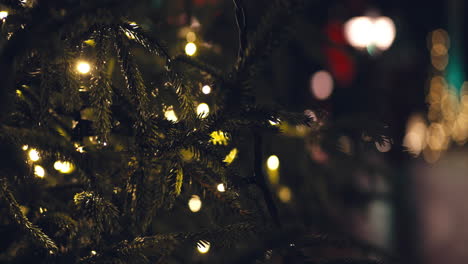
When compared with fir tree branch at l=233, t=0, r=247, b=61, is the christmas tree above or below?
below

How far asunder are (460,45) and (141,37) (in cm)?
1447

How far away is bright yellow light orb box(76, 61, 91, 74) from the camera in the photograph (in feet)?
3.03

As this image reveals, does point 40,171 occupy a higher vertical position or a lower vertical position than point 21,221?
higher

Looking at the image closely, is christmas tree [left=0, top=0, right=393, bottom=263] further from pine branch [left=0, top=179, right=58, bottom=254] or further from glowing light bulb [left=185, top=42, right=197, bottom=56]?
glowing light bulb [left=185, top=42, right=197, bottom=56]

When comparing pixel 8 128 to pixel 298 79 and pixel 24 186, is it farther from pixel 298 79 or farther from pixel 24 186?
pixel 298 79

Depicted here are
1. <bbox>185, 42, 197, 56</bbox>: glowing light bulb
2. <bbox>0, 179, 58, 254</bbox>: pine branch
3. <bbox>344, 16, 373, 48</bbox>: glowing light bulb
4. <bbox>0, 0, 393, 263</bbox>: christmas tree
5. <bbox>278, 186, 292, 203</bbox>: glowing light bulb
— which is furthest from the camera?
<bbox>344, 16, 373, 48</bbox>: glowing light bulb

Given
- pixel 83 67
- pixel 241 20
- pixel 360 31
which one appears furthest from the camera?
pixel 360 31

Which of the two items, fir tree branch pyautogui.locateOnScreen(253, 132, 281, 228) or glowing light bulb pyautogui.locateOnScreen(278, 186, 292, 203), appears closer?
fir tree branch pyautogui.locateOnScreen(253, 132, 281, 228)

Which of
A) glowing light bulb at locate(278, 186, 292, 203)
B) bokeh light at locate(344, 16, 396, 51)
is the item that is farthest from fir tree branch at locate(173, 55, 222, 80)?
bokeh light at locate(344, 16, 396, 51)

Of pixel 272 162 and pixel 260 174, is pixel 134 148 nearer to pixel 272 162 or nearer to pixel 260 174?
pixel 260 174

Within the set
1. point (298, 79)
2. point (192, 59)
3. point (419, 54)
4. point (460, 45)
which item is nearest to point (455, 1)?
point (419, 54)

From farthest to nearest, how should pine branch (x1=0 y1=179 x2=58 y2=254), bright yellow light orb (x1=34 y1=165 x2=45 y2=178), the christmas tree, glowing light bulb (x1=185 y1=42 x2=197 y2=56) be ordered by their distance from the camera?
1. glowing light bulb (x1=185 y1=42 x2=197 y2=56)
2. bright yellow light orb (x1=34 y1=165 x2=45 y2=178)
3. pine branch (x1=0 y1=179 x2=58 y2=254)
4. the christmas tree

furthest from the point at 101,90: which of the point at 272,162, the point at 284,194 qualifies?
the point at 284,194

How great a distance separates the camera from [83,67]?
940 mm
